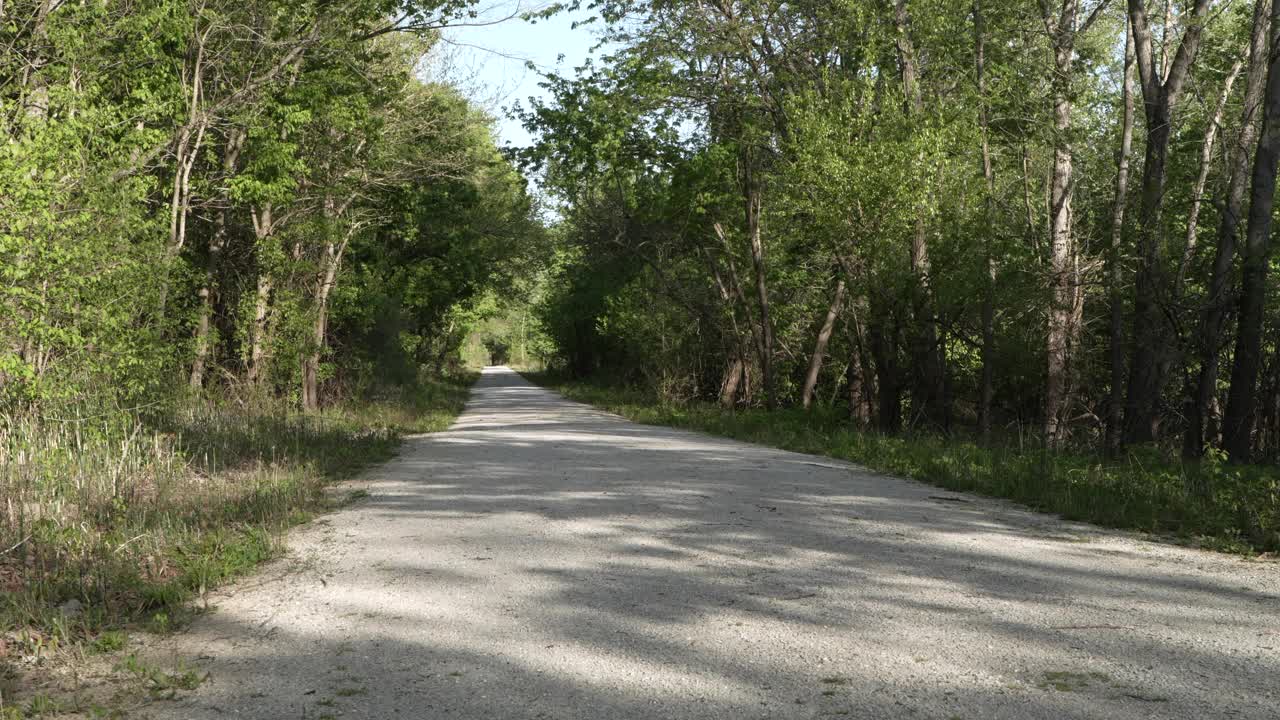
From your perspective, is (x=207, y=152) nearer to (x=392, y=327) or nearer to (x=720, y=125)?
(x=392, y=327)

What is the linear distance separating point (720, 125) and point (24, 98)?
16.0 metres

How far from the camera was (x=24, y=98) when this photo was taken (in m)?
10.8

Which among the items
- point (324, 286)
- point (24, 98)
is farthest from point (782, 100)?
point (24, 98)

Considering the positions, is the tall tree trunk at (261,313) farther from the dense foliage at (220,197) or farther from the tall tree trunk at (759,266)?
the tall tree trunk at (759,266)

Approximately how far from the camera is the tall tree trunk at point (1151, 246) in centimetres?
→ 1379

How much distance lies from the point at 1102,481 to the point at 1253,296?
170 inches

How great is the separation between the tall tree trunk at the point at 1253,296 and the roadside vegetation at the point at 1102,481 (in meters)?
0.87

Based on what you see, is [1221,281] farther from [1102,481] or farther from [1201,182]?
[1201,182]

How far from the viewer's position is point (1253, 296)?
11.8 meters

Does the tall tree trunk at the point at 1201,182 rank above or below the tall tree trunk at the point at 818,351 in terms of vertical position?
above

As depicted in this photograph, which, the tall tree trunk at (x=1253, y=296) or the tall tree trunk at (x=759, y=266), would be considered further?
the tall tree trunk at (x=759, y=266)

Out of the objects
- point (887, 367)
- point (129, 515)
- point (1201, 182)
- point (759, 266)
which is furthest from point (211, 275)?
point (1201, 182)

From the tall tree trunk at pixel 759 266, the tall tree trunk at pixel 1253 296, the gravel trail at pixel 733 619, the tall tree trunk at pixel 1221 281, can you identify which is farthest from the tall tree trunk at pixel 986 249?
the gravel trail at pixel 733 619

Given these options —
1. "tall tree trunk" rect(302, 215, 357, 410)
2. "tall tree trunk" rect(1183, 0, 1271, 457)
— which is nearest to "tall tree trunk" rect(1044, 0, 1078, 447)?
"tall tree trunk" rect(1183, 0, 1271, 457)
